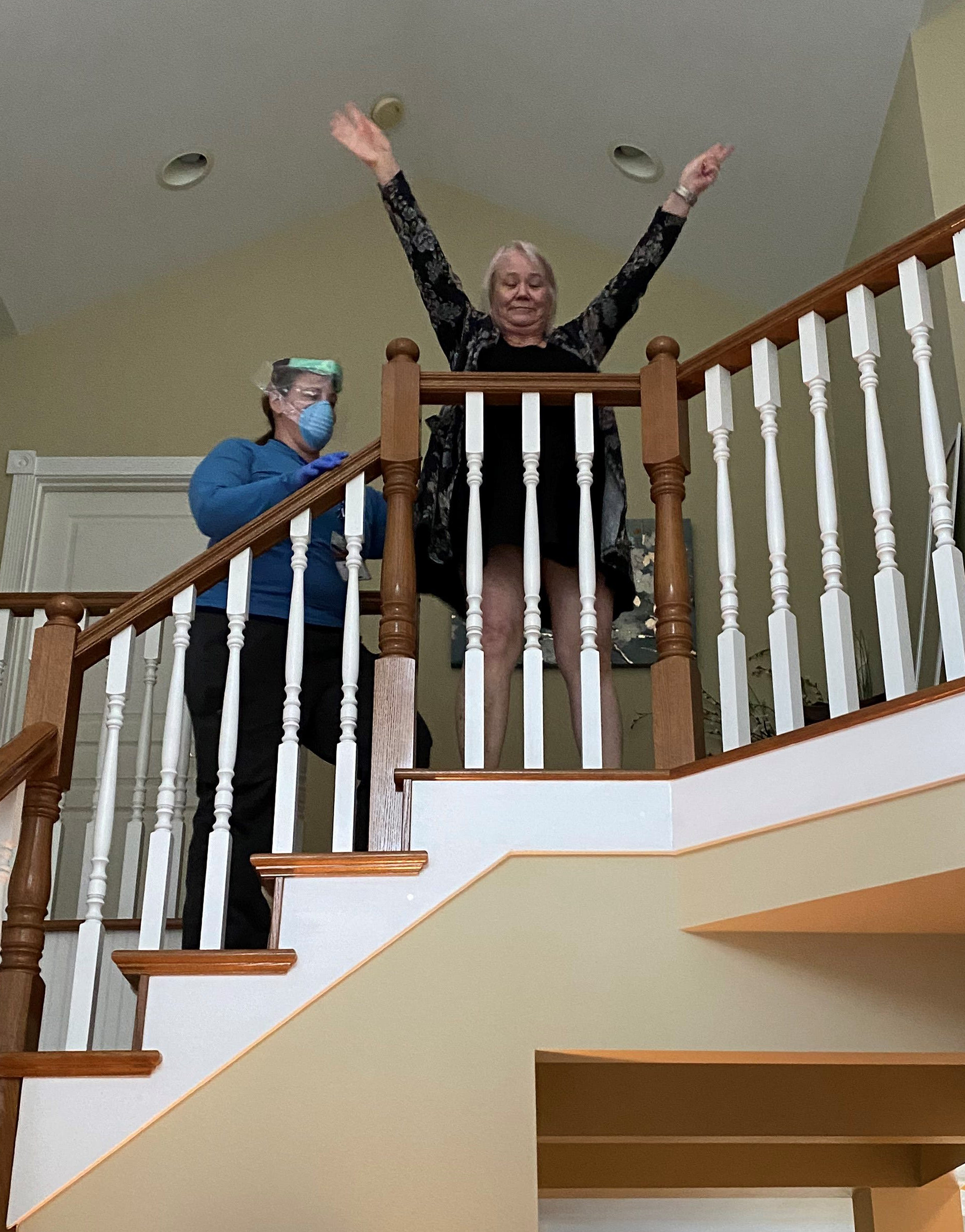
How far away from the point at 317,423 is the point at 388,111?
2.40 m

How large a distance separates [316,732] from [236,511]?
0.51 metres

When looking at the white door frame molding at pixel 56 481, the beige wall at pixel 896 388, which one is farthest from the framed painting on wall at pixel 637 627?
the white door frame molding at pixel 56 481

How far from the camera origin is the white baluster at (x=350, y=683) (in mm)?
2602

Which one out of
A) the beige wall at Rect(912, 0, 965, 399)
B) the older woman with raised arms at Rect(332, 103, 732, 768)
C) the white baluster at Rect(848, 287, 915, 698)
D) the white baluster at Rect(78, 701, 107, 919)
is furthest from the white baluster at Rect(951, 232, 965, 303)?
the white baluster at Rect(78, 701, 107, 919)

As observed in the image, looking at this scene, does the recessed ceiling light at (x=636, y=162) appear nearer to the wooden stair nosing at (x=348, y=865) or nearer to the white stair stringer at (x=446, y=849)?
the white stair stringer at (x=446, y=849)

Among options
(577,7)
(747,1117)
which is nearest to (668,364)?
(747,1117)

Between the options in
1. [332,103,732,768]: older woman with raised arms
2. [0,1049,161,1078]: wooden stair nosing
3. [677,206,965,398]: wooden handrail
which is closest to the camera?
[0,1049,161,1078]: wooden stair nosing

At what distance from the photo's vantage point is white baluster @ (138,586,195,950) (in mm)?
2535

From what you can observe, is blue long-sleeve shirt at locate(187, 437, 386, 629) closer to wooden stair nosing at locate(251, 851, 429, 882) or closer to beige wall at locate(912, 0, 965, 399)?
wooden stair nosing at locate(251, 851, 429, 882)

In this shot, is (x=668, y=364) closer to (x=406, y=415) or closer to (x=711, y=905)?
(x=406, y=415)

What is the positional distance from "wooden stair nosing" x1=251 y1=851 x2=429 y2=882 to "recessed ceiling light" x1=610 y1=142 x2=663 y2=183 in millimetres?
3137

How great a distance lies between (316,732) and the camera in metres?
2.97

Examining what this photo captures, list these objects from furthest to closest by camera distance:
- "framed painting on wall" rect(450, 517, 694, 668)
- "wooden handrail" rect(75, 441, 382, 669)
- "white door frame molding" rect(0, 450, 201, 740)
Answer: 1. "white door frame molding" rect(0, 450, 201, 740)
2. "framed painting on wall" rect(450, 517, 694, 668)
3. "wooden handrail" rect(75, 441, 382, 669)

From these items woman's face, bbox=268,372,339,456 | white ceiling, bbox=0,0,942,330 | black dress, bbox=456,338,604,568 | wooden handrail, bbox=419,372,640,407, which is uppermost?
white ceiling, bbox=0,0,942,330
